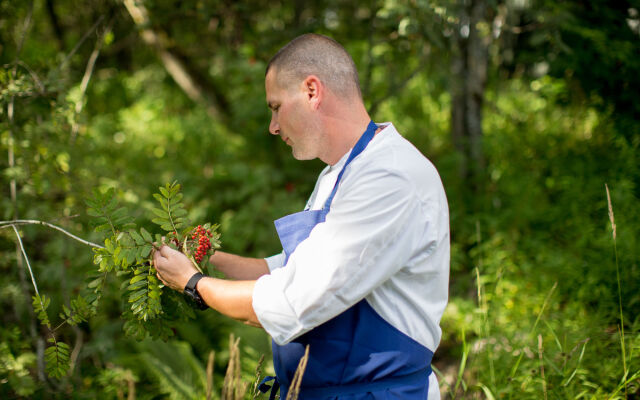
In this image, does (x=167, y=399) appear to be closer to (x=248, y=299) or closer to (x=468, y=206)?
(x=248, y=299)

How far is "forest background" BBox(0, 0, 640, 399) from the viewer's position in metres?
2.88

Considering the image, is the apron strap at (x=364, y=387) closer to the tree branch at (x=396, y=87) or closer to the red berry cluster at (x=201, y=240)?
the red berry cluster at (x=201, y=240)

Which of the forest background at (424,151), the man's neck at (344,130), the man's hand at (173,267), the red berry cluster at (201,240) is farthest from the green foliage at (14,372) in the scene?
the man's neck at (344,130)

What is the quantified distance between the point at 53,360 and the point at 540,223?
3.87 meters

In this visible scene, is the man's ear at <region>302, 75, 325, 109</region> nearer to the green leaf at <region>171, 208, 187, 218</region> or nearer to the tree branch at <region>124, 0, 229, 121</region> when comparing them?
the green leaf at <region>171, 208, 187, 218</region>

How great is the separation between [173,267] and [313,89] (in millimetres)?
829

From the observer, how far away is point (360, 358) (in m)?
1.64

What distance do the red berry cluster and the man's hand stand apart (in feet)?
0.27

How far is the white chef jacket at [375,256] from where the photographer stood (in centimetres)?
147

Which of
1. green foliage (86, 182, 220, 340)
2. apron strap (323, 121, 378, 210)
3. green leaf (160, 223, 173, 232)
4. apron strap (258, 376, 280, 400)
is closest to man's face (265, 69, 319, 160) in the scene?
apron strap (323, 121, 378, 210)

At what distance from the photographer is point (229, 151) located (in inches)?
225

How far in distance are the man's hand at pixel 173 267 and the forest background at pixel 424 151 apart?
335 mm

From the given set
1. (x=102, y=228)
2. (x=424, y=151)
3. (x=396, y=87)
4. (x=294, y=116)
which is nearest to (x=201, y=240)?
(x=102, y=228)

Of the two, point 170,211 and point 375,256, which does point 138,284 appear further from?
point 375,256
